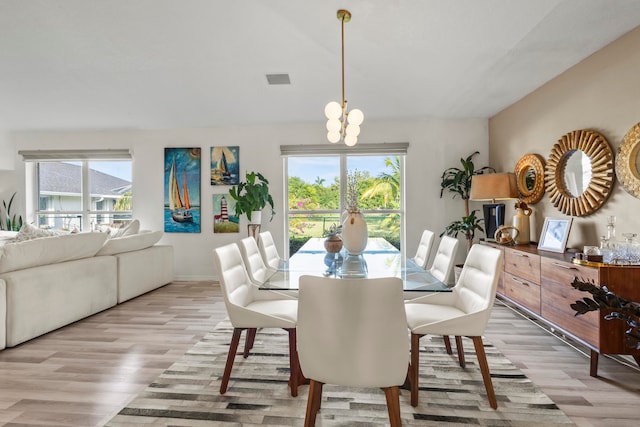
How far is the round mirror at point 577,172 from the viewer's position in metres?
2.89

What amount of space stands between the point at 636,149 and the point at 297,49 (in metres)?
2.97

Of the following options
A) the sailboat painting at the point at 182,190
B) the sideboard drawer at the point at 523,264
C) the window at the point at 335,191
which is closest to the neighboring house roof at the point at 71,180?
the sailboat painting at the point at 182,190

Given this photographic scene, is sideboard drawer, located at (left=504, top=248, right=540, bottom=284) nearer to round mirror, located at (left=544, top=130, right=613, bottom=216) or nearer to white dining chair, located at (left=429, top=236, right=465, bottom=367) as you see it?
round mirror, located at (left=544, top=130, right=613, bottom=216)

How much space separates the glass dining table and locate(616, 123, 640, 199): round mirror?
1.68 meters

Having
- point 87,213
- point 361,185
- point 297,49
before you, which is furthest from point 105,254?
point 361,185

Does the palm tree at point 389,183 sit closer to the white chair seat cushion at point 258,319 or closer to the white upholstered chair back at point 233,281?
the white upholstered chair back at point 233,281

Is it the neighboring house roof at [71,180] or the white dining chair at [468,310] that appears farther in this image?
the neighboring house roof at [71,180]

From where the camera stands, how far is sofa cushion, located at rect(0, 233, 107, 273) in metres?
2.67

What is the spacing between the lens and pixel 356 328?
50.2 inches

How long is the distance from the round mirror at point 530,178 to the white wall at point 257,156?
3.28 ft

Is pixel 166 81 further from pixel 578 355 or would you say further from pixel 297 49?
pixel 578 355

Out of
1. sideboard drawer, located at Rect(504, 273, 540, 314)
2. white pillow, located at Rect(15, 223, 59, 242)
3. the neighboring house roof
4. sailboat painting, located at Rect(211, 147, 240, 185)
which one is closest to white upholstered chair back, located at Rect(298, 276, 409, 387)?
sideboard drawer, located at Rect(504, 273, 540, 314)

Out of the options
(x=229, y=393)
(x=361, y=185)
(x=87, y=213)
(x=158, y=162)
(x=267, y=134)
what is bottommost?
(x=229, y=393)

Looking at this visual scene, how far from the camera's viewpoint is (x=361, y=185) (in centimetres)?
514
